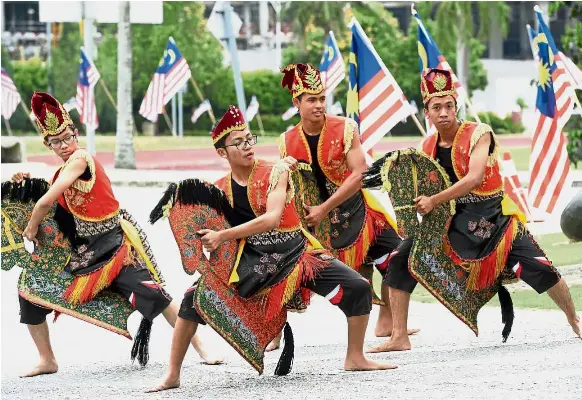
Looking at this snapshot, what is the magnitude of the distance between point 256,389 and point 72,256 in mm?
1588

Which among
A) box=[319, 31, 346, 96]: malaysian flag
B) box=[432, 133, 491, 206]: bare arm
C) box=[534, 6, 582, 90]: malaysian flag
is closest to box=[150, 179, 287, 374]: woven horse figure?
box=[432, 133, 491, 206]: bare arm

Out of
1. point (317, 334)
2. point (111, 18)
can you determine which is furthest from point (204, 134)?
point (317, 334)

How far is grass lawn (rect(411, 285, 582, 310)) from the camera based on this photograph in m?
10.7

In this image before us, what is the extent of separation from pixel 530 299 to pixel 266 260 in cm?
371

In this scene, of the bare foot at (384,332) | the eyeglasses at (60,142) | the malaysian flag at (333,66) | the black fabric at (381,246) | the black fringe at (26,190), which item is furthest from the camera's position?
the malaysian flag at (333,66)

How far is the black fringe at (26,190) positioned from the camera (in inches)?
342

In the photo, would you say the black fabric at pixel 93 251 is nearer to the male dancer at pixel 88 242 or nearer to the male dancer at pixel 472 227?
the male dancer at pixel 88 242

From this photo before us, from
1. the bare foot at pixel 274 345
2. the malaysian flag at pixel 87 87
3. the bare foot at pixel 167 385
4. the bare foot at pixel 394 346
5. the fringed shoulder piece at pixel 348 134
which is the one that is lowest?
the malaysian flag at pixel 87 87

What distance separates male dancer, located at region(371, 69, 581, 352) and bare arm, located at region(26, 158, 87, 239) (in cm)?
191

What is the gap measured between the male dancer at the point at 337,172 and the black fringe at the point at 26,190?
4.90 feet

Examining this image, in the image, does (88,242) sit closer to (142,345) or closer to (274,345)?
(142,345)

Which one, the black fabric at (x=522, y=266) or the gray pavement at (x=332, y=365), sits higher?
the black fabric at (x=522, y=266)

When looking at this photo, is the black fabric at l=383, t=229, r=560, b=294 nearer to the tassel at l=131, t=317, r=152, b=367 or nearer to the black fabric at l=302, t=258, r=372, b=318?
the black fabric at l=302, t=258, r=372, b=318

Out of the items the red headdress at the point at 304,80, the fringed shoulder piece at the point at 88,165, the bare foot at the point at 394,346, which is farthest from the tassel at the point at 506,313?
the fringed shoulder piece at the point at 88,165
